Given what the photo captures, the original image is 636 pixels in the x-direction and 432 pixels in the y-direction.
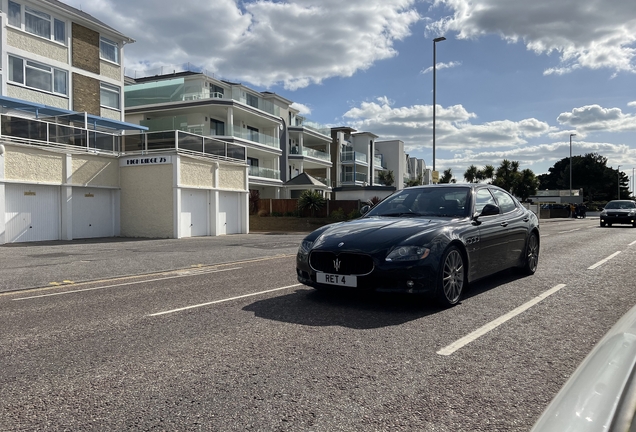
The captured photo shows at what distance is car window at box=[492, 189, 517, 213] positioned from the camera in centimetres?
772

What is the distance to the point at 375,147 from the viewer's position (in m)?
73.1

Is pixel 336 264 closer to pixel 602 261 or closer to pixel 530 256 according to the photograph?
pixel 530 256

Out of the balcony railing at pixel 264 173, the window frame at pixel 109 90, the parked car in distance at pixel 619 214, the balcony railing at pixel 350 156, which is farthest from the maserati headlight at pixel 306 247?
the balcony railing at pixel 350 156

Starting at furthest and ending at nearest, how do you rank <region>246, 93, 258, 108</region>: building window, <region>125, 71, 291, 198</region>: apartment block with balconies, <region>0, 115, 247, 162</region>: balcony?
1. <region>246, 93, 258, 108</region>: building window
2. <region>125, 71, 291, 198</region>: apartment block with balconies
3. <region>0, 115, 247, 162</region>: balcony

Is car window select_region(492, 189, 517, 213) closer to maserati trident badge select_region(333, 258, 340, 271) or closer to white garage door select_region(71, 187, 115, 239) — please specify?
maserati trident badge select_region(333, 258, 340, 271)

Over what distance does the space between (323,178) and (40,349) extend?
48.7 m

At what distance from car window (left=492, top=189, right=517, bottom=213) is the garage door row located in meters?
16.4

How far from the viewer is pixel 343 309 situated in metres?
5.56

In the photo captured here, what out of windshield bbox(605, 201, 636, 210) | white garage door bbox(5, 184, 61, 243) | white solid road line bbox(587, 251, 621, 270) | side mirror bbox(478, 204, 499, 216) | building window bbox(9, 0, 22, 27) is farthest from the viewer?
windshield bbox(605, 201, 636, 210)

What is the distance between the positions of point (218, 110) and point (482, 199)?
111 ft

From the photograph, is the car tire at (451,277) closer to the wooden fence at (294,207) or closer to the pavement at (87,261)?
the pavement at (87,261)

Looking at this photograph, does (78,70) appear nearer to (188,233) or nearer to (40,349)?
(188,233)

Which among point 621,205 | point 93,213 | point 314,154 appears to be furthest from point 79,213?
point 314,154

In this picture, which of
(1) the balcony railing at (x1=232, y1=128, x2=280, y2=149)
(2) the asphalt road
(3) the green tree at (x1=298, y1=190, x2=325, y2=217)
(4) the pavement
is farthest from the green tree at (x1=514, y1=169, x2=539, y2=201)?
(2) the asphalt road
